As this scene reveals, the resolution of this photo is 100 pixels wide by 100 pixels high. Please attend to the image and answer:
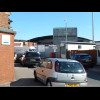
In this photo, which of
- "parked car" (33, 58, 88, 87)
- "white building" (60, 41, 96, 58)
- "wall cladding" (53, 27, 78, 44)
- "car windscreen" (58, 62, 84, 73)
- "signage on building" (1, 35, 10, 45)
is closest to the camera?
"parked car" (33, 58, 88, 87)

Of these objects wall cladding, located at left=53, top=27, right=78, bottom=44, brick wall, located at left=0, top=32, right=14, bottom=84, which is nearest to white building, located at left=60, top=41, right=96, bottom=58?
brick wall, located at left=0, top=32, right=14, bottom=84

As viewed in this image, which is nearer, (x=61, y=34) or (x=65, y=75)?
(x=65, y=75)

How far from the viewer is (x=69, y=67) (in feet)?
22.6

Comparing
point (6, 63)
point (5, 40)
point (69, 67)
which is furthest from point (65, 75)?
point (5, 40)

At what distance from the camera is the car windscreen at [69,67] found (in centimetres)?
675

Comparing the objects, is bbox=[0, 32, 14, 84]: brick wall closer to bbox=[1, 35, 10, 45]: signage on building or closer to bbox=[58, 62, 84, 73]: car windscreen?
bbox=[1, 35, 10, 45]: signage on building

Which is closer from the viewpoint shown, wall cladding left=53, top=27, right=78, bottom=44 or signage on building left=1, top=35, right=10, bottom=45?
signage on building left=1, top=35, right=10, bottom=45

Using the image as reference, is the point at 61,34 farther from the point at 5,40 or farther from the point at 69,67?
the point at 69,67

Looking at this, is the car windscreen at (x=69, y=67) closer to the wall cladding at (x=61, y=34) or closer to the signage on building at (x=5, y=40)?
the signage on building at (x=5, y=40)

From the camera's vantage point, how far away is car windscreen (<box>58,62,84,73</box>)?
6.75 m
